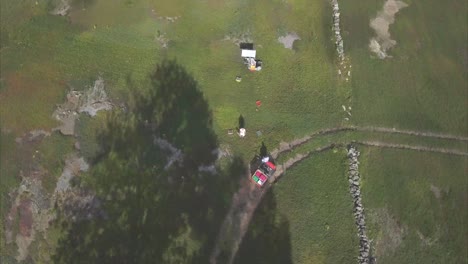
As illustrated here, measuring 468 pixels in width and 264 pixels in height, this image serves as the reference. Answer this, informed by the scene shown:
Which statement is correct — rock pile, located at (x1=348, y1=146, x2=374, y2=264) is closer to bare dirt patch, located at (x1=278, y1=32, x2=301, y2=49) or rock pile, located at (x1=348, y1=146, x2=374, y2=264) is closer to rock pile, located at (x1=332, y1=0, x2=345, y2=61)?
rock pile, located at (x1=332, y1=0, x2=345, y2=61)

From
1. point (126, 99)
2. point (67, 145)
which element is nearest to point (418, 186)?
point (126, 99)

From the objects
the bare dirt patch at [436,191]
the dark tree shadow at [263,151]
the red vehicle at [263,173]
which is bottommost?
the red vehicle at [263,173]

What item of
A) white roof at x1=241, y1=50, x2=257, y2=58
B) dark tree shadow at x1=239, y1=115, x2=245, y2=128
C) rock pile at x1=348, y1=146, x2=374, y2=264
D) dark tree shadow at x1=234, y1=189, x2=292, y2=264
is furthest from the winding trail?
white roof at x1=241, y1=50, x2=257, y2=58

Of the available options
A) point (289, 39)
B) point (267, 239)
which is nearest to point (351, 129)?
point (289, 39)

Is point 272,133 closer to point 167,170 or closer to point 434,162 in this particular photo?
point 167,170

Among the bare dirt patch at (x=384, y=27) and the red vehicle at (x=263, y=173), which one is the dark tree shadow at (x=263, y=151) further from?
the bare dirt patch at (x=384, y=27)

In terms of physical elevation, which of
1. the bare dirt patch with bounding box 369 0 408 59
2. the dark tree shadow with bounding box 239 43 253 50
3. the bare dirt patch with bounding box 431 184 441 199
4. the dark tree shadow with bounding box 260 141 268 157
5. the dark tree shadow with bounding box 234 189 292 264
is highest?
the bare dirt patch with bounding box 369 0 408 59

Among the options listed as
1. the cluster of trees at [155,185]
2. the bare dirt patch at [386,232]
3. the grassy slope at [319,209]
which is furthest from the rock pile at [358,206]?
the cluster of trees at [155,185]
